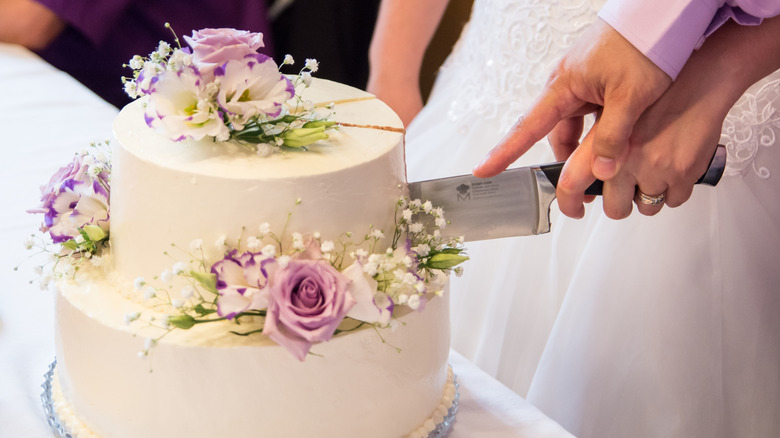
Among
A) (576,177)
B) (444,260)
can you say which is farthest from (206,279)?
(576,177)

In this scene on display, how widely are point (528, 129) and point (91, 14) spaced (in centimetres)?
218

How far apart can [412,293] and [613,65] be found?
357mm

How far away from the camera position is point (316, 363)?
0.75 metres

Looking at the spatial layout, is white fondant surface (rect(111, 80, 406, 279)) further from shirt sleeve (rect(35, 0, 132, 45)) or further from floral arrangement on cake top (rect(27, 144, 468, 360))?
shirt sleeve (rect(35, 0, 132, 45))

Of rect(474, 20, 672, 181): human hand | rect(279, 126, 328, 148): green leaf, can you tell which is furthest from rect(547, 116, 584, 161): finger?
rect(279, 126, 328, 148): green leaf

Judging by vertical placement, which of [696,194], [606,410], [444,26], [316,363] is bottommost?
[606,410]

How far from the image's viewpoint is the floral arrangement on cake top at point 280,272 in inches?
26.8

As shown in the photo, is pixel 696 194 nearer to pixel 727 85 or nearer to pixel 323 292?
pixel 727 85

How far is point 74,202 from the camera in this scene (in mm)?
879

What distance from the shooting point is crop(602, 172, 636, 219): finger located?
3.02ft

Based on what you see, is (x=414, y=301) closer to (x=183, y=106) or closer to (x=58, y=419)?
(x=183, y=106)

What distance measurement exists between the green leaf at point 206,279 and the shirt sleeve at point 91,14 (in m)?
2.17

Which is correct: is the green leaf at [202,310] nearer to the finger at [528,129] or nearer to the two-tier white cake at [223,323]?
the two-tier white cake at [223,323]

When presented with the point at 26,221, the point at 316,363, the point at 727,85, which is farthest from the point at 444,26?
the point at 316,363
